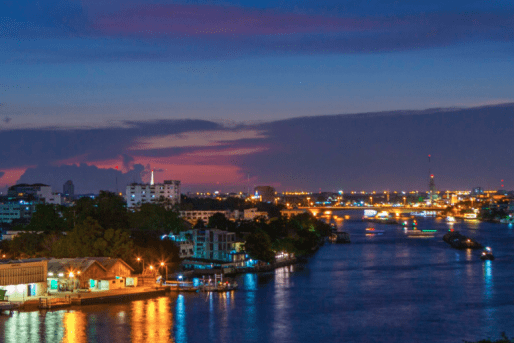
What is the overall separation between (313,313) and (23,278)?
525cm

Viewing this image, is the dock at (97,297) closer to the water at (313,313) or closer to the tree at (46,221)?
the water at (313,313)

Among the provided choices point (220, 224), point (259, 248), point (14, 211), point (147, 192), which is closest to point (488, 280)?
point (259, 248)

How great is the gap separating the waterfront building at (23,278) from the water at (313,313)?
1.05 m

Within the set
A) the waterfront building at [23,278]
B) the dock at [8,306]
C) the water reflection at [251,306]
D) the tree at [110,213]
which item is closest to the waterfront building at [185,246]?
the tree at [110,213]

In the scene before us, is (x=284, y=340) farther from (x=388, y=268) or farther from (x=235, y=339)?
(x=388, y=268)

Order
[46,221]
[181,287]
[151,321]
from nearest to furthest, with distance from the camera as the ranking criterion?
1. [151,321]
2. [181,287]
3. [46,221]

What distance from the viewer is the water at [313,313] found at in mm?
11000

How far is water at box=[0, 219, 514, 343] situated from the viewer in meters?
11.0

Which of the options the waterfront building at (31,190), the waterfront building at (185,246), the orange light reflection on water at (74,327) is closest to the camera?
the orange light reflection on water at (74,327)

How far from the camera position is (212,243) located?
2170cm

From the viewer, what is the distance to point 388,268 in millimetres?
20000

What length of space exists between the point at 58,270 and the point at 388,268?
9.52 meters

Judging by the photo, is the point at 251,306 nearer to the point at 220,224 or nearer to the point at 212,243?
the point at 212,243

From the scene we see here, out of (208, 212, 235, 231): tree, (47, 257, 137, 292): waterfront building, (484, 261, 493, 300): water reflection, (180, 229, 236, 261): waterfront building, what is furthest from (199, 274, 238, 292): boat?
(208, 212, 235, 231): tree
